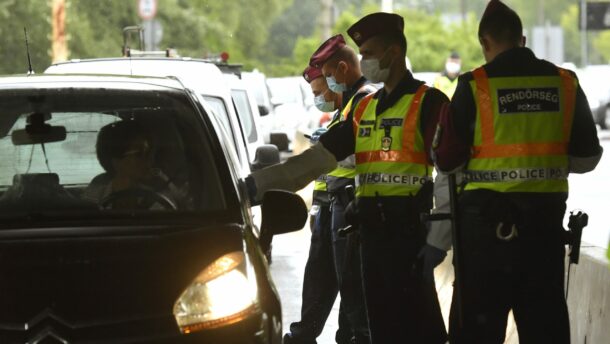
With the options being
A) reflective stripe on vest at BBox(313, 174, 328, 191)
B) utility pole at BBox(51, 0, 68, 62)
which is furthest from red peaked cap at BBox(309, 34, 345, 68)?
utility pole at BBox(51, 0, 68, 62)

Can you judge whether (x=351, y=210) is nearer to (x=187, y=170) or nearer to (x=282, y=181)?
(x=282, y=181)

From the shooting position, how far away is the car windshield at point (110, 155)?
588cm

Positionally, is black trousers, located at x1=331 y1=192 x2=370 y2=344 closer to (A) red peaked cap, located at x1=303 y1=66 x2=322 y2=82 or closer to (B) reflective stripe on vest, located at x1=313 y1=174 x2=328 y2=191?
(B) reflective stripe on vest, located at x1=313 y1=174 x2=328 y2=191

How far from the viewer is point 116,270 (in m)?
5.13

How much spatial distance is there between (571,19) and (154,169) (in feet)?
406

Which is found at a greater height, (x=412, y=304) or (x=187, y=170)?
(x=187, y=170)

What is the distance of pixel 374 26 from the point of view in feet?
24.2

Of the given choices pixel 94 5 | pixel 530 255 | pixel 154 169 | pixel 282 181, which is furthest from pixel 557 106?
pixel 94 5

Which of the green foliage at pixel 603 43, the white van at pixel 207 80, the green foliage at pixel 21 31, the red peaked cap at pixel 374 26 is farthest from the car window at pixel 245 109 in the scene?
the green foliage at pixel 603 43

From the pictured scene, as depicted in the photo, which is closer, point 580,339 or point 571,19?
point 580,339

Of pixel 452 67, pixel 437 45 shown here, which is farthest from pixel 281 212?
pixel 437 45

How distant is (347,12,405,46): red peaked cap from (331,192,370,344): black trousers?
4.24 ft

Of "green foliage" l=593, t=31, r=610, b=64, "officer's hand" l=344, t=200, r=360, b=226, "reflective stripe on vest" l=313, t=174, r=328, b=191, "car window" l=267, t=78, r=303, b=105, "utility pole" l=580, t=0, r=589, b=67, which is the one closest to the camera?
"officer's hand" l=344, t=200, r=360, b=226

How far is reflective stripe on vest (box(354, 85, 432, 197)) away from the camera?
704 centimetres
